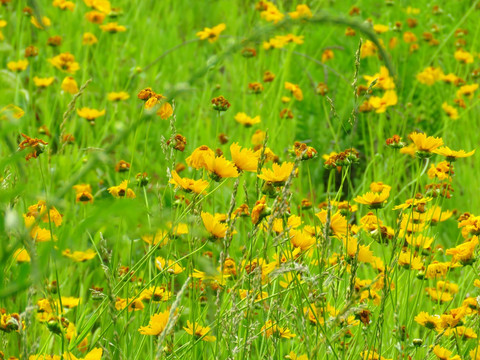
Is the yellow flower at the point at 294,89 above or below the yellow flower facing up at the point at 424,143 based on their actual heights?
below

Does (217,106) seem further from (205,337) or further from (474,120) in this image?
(474,120)

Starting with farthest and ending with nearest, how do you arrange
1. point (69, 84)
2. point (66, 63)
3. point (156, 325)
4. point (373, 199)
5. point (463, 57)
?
point (463, 57), point (66, 63), point (69, 84), point (373, 199), point (156, 325)

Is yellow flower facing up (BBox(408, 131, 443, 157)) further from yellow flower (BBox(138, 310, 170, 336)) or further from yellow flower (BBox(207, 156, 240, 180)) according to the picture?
yellow flower (BBox(138, 310, 170, 336))

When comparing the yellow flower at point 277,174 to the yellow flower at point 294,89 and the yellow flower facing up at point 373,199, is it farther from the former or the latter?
the yellow flower at point 294,89

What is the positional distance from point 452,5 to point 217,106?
244cm

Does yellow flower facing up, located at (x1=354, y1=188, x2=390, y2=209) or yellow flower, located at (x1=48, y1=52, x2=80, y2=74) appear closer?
yellow flower facing up, located at (x1=354, y1=188, x2=390, y2=209)

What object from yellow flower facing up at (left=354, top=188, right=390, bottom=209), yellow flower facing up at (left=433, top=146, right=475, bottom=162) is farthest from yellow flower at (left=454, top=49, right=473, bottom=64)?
yellow flower facing up at (left=354, top=188, right=390, bottom=209)

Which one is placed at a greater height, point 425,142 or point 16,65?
point 425,142

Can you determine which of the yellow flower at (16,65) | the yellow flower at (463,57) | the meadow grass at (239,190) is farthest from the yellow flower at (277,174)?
the yellow flower at (463,57)

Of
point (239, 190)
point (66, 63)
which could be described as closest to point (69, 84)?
point (66, 63)

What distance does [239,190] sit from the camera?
2.07 m

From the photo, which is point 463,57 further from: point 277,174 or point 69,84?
point 277,174

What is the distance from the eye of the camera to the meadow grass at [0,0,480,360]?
0.91 m

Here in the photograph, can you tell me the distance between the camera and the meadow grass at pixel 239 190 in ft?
2.97
